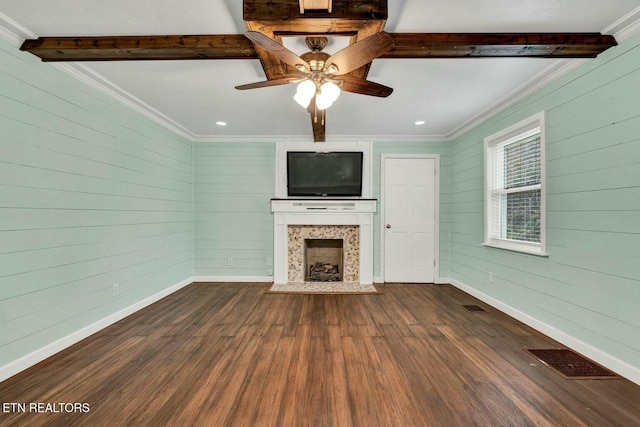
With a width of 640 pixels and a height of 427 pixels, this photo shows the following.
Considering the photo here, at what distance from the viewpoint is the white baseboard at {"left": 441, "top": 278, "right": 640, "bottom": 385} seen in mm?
1890

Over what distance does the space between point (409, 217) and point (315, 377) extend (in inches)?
126

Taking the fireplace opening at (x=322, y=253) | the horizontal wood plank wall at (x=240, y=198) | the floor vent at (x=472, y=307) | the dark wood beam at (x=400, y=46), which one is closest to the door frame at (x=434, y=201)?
the fireplace opening at (x=322, y=253)

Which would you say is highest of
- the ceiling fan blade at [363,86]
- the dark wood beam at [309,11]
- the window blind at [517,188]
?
the dark wood beam at [309,11]

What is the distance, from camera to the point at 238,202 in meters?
4.54

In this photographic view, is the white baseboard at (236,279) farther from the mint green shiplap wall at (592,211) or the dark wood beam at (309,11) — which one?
the dark wood beam at (309,11)

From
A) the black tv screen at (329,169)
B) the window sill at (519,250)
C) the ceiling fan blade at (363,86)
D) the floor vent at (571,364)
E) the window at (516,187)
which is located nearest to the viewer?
the floor vent at (571,364)

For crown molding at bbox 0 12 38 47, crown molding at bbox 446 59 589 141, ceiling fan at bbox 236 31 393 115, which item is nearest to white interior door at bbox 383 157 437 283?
crown molding at bbox 446 59 589 141

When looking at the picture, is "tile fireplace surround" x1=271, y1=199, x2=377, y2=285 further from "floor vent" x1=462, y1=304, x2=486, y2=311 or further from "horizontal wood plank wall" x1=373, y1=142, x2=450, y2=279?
"floor vent" x1=462, y1=304, x2=486, y2=311

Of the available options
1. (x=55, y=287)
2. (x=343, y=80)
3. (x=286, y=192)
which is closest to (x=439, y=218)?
(x=286, y=192)

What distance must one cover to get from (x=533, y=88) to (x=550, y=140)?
589 mm

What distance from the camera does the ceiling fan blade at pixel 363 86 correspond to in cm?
211

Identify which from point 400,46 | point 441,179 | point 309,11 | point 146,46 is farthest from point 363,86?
point 441,179

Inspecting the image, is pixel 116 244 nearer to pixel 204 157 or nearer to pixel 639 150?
pixel 204 157

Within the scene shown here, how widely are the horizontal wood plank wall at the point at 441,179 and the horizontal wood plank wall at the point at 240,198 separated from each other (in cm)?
174
